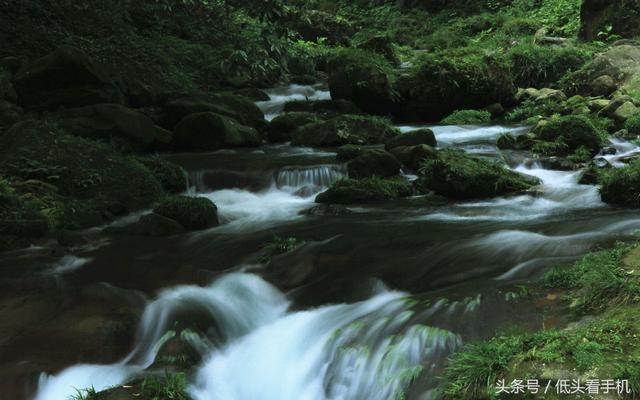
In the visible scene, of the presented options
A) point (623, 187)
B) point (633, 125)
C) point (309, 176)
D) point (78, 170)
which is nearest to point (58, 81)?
point (78, 170)

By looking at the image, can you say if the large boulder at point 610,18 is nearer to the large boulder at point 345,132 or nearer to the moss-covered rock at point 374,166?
the large boulder at point 345,132

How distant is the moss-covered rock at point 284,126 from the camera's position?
13773 millimetres

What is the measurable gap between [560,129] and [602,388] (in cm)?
906

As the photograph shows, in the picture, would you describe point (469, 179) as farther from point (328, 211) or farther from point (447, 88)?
point (447, 88)

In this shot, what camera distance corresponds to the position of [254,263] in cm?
616

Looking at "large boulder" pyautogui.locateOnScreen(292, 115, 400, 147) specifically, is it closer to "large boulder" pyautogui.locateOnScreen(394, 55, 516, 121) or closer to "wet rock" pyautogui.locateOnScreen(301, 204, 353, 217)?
"large boulder" pyautogui.locateOnScreen(394, 55, 516, 121)

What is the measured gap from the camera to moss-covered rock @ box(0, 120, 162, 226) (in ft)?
27.8

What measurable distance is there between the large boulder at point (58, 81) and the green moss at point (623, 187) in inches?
388

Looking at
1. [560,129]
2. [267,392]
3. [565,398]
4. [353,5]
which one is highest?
[353,5]

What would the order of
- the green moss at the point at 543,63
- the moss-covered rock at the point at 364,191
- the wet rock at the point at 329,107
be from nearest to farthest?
the moss-covered rock at the point at 364,191
the wet rock at the point at 329,107
the green moss at the point at 543,63

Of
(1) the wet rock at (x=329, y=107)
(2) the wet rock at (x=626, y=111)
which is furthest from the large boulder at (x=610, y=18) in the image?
(1) the wet rock at (x=329, y=107)

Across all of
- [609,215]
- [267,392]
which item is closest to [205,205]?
[267,392]

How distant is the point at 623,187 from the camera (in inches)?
289

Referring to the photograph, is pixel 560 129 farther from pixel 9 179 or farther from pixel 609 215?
pixel 9 179
